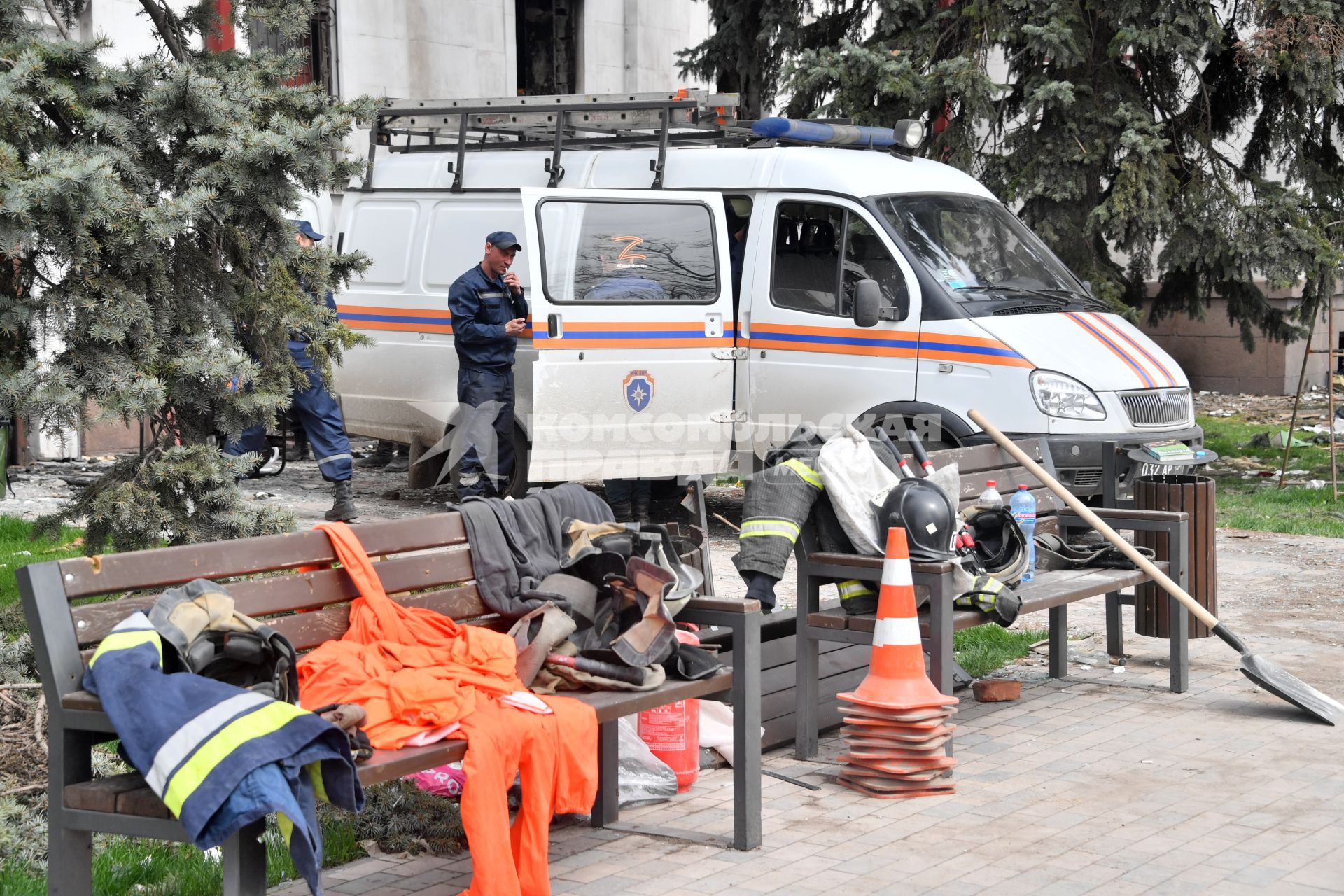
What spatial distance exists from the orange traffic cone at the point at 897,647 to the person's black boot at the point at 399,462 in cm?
959

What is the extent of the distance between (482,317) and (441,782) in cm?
581

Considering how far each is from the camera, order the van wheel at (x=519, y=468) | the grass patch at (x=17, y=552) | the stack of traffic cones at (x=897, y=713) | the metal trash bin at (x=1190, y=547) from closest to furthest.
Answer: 1. the stack of traffic cones at (x=897, y=713)
2. the grass patch at (x=17, y=552)
3. the metal trash bin at (x=1190, y=547)
4. the van wheel at (x=519, y=468)

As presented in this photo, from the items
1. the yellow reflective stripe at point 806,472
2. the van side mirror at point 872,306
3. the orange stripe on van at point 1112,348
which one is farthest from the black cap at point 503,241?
the yellow reflective stripe at point 806,472

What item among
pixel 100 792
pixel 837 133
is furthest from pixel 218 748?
Result: pixel 837 133

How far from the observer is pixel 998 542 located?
20.5ft

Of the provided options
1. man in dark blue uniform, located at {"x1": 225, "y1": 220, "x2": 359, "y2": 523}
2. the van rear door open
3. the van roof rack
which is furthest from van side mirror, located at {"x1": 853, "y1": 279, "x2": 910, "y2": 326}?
man in dark blue uniform, located at {"x1": 225, "y1": 220, "x2": 359, "y2": 523}

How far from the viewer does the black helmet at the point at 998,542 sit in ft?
20.0

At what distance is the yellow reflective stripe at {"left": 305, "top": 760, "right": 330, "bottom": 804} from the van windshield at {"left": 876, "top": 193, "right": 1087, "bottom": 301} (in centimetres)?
695

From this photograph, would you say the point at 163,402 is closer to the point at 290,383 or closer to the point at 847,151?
→ the point at 290,383

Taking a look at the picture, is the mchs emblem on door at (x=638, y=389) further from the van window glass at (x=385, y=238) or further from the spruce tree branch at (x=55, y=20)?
the spruce tree branch at (x=55, y=20)

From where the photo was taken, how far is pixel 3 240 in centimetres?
518

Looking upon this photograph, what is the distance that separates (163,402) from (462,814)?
2.47 m

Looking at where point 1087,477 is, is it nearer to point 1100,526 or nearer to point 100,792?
point 1100,526

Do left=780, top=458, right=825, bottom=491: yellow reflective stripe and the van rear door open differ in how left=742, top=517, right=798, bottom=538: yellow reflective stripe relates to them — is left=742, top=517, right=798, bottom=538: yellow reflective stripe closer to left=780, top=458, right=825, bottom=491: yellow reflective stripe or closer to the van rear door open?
left=780, top=458, right=825, bottom=491: yellow reflective stripe
